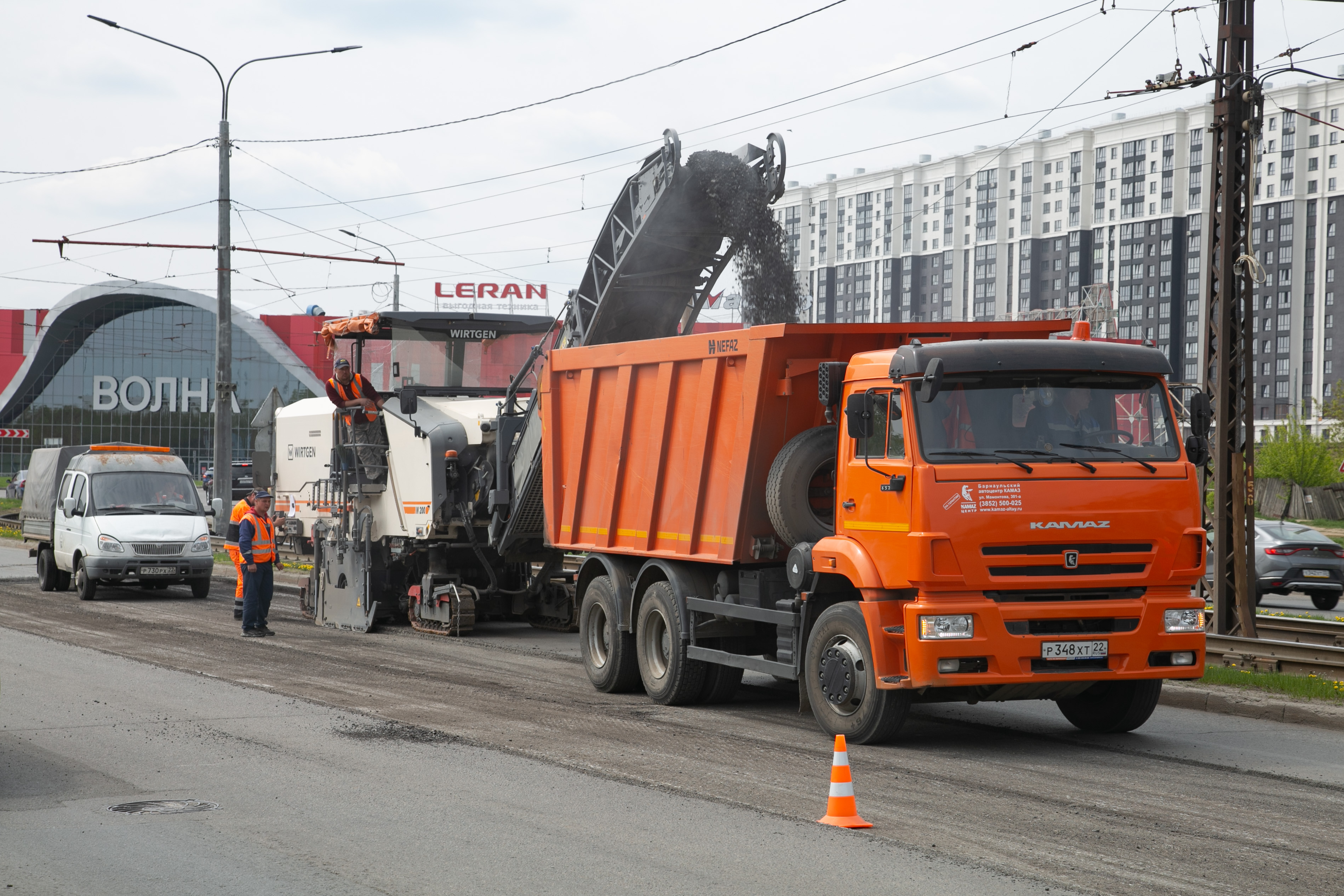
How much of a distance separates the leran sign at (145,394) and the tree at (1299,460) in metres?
63.5

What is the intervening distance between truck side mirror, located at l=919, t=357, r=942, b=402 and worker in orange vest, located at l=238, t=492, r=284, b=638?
1001 centimetres

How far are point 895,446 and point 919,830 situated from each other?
2.87 m

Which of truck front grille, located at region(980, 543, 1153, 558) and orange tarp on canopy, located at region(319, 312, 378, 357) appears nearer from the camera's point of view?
truck front grille, located at region(980, 543, 1153, 558)

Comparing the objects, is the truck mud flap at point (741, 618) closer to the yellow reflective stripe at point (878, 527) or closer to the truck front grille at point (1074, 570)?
the yellow reflective stripe at point (878, 527)

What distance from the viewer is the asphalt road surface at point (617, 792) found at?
237 inches

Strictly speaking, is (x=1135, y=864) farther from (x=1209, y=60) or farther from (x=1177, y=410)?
(x=1209, y=60)

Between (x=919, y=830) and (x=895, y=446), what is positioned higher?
(x=895, y=446)

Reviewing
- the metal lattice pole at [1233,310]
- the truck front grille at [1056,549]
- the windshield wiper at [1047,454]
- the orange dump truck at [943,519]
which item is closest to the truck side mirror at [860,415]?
the orange dump truck at [943,519]

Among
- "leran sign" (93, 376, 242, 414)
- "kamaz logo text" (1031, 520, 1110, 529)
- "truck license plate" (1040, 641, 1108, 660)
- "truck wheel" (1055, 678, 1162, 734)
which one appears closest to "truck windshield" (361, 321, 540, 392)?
"truck wheel" (1055, 678, 1162, 734)

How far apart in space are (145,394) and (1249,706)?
299ft

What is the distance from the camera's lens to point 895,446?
895cm

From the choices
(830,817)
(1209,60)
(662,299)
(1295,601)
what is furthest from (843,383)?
(1295,601)

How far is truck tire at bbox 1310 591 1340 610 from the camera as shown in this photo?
2331 cm

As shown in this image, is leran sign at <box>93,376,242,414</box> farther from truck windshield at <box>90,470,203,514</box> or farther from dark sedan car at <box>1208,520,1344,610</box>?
dark sedan car at <box>1208,520,1344,610</box>
